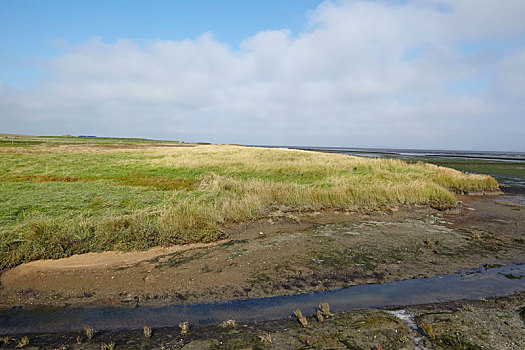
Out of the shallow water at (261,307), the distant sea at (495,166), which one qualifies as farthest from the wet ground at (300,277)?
the distant sea at (495,166)

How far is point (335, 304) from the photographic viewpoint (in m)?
7.45

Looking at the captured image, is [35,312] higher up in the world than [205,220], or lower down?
lower down

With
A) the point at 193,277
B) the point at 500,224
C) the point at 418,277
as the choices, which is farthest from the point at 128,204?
the point at 500,224

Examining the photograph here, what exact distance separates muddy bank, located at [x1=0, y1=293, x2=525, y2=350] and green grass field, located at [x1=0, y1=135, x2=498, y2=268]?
531 centimetres

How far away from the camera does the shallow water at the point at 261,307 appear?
6.58 metres

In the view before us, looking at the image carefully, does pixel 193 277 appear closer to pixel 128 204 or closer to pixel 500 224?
pixel 128 204

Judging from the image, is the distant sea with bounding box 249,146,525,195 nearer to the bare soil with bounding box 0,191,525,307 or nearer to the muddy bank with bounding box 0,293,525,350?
the bare soil with bounding box 0,191,525,307

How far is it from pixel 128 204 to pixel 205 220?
16.8 ft

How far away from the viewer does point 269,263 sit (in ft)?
32.5

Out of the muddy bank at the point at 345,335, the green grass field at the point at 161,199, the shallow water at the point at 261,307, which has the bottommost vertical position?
the shallow water at the point at 261,307

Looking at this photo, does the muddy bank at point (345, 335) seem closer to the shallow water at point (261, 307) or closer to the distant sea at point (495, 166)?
the shallow water at point (261, 307)

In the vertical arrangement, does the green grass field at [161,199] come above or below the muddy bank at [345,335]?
above

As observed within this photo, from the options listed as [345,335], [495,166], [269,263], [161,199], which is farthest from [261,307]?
[495,166]

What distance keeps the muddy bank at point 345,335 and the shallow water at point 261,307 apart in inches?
17.2
